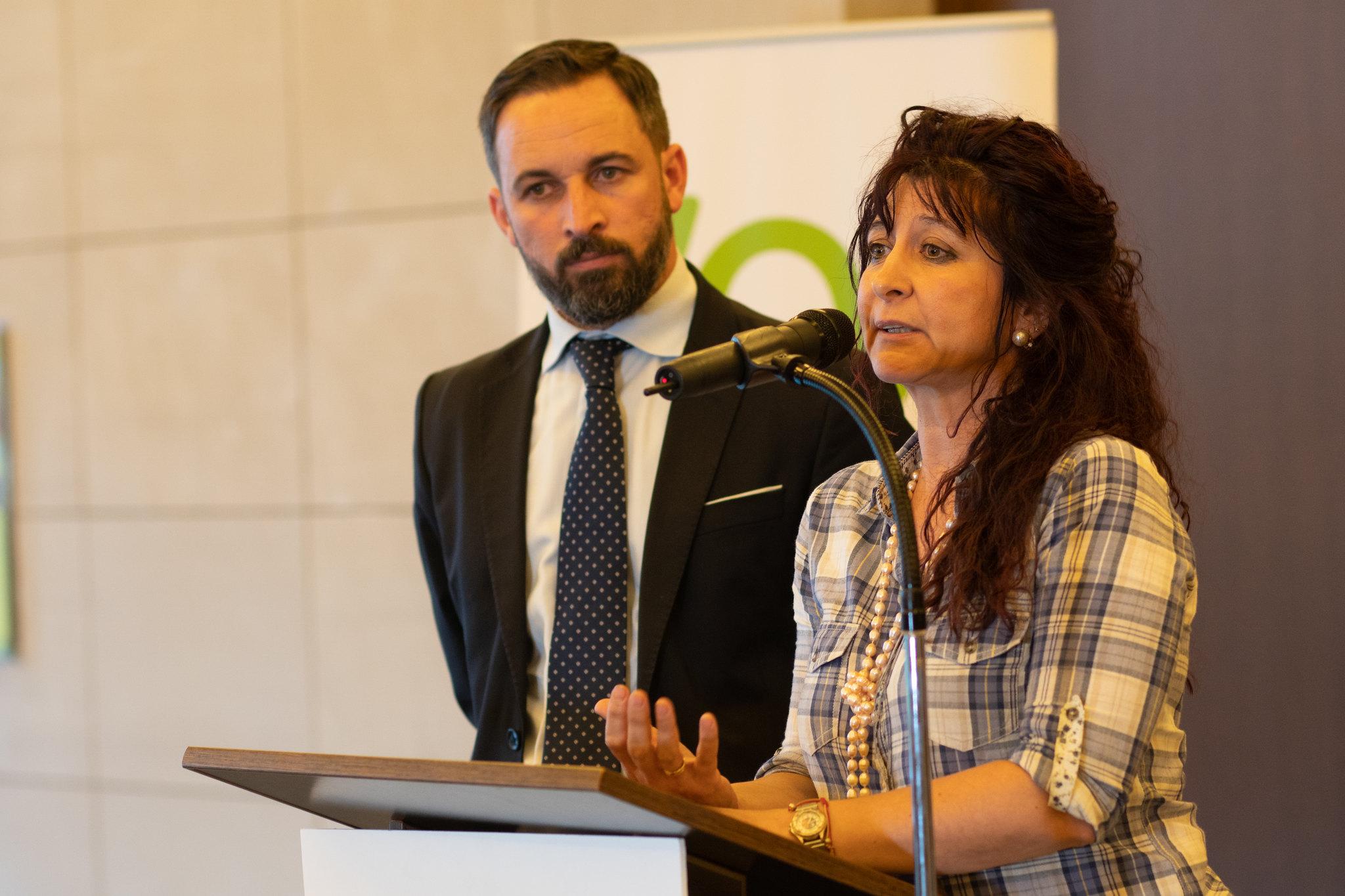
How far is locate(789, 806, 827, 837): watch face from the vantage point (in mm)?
1314

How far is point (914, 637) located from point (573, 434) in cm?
129

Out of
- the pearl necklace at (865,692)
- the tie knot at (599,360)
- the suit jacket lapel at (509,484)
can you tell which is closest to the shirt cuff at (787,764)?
the pearl necklace at (865,692)

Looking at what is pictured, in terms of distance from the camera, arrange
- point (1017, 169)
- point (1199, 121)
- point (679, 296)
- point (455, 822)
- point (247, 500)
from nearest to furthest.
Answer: point (455, 822)
point (1017, 169)
point (679, 296)
point (1199, 121)
point (247, 500)

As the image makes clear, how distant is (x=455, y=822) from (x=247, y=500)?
304 centimetres

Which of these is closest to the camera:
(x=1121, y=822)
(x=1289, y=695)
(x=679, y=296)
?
(x=1121, y=822)

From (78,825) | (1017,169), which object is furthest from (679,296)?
(78,825)

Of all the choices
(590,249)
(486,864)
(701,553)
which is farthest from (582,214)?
(486,864)

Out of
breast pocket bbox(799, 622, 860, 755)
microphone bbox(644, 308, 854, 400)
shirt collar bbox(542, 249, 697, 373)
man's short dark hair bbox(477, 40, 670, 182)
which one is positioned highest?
man's short dark hair bbox(477, 40, 670, 182)

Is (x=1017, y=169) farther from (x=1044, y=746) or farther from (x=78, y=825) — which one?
(x=78, y=825)

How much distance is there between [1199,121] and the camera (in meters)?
2.81

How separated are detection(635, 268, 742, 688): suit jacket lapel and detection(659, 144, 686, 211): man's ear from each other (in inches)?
10.6

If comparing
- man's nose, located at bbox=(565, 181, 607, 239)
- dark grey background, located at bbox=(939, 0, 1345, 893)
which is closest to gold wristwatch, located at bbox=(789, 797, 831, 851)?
man's nose, located at bbox=(565, 181, 607, 239)

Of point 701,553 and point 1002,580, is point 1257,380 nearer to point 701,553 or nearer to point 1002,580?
point 701,553

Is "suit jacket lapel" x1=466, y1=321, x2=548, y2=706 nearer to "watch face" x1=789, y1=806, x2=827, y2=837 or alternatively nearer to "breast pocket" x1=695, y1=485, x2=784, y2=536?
"breast pocket" x1=695, y1=485, x2=784, y2=536
